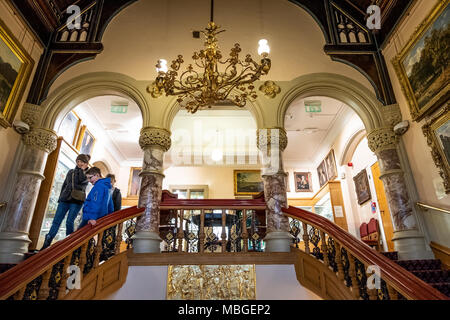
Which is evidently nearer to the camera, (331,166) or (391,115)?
(391,115)

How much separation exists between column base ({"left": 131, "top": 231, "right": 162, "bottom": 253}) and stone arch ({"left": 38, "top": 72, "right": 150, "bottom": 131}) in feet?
7.42

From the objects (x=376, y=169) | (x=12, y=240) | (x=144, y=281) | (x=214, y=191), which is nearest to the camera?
(x=144, y=281)

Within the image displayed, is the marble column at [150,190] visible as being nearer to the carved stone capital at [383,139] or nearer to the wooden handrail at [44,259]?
the wooden handrail at [44,259]

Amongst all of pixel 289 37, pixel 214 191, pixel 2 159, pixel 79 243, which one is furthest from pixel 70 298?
pixel 214 191

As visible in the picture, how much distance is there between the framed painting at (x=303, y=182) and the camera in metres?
12.2

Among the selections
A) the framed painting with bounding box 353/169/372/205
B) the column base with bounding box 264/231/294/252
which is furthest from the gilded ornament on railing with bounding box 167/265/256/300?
the framed painting with bounding box 353/169/372/205

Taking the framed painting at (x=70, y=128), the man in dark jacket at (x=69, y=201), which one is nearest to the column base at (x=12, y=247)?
the man in dark jacket at (x=69, y=201)

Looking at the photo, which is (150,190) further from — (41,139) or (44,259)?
(44,259)

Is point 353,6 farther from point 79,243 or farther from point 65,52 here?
point 79,243

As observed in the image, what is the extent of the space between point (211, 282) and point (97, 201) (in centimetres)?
209

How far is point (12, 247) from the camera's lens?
15.5 ft

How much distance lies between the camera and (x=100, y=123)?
379 inches

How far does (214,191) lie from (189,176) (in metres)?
1.28

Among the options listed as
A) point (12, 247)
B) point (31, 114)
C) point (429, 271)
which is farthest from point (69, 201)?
point (429, 271)
